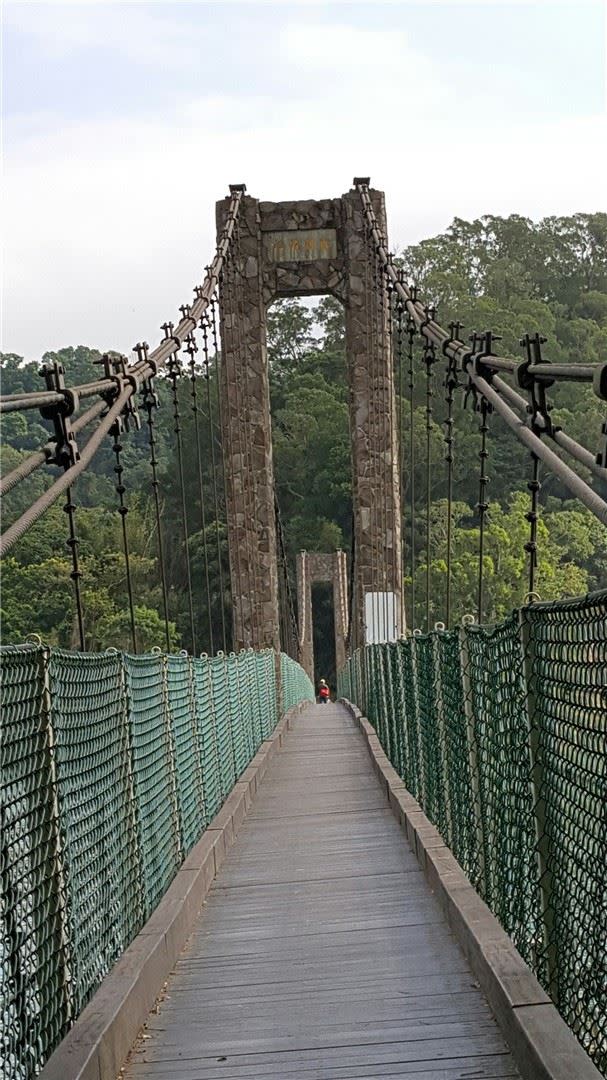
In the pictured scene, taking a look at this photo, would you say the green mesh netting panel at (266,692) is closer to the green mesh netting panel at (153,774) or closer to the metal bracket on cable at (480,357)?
the metal bracket on cable at (480,357)

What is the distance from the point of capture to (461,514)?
142 ft

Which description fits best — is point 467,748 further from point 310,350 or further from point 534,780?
point 310,350

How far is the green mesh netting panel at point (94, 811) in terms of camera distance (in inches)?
114

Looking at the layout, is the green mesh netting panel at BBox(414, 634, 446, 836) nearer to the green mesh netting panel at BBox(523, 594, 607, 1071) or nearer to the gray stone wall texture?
the green mesh netting panel at BBox(523, 594, 607, 1071)

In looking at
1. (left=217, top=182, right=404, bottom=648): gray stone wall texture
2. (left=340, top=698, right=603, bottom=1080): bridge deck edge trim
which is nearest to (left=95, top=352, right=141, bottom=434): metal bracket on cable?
(left=340, top=698, right=603, bottom=1080): bridge deck edge trim

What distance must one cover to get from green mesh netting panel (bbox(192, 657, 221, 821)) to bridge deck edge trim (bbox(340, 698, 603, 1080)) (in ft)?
3.65

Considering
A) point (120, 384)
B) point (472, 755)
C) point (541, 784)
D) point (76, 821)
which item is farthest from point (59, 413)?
point (541, 784)

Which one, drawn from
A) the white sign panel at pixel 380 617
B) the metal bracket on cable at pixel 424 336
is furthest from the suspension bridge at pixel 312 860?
the white sign panel at pixel 380 617

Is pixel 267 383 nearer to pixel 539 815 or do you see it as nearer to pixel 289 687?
pixel 289 687

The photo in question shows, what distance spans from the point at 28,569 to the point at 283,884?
120 feet

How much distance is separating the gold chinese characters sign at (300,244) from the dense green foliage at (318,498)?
15994 millimetres

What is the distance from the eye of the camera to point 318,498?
44.7m

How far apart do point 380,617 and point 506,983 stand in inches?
539

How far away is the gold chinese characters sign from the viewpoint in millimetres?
17469
